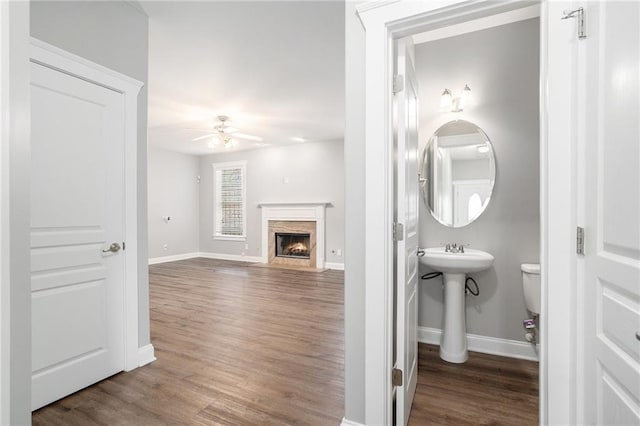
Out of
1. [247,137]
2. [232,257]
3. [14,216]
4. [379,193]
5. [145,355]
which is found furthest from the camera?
[232,257]

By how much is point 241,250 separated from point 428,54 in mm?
6328

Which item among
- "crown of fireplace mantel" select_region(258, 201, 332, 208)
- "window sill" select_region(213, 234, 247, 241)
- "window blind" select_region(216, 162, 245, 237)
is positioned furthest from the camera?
"window blind" select_region(216, 162, 245, 237)

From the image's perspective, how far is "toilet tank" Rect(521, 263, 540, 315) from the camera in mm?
2264

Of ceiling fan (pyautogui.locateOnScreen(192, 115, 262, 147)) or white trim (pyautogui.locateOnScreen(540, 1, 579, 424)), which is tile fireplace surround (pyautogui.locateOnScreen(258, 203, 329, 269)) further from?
white trim (pyautogui.locateOnScreen(540, 1, 579, 424))

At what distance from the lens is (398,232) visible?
158 cm

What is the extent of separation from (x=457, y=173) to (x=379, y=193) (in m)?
1.65

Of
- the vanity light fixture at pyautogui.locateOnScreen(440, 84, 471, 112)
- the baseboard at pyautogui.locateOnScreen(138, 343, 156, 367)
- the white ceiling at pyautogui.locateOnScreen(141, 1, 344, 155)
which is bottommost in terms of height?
the baseboard at pyautogui.locateOnScreen(138, 343, 156, 367)

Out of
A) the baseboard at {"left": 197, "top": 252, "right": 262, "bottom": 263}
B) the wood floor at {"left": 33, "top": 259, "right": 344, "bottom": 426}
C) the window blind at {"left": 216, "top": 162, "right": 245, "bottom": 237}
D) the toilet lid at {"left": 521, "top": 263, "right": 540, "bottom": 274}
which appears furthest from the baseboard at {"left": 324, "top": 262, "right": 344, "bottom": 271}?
the toilet lid at {"left": 521, "top": 263, "right": 540, "bottom": 274}

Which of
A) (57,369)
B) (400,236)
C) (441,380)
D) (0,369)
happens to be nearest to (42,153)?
(57,369)

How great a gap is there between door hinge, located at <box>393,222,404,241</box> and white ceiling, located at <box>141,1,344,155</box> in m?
1.86

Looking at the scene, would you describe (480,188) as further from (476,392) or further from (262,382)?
(262,382)

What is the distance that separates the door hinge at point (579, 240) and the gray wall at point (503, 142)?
1585mm

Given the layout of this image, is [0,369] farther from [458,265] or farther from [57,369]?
[458,265]

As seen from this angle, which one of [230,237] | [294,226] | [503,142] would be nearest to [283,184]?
[294,226]
